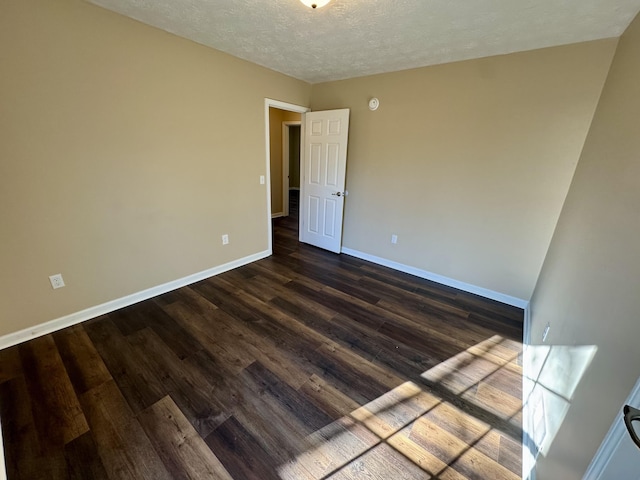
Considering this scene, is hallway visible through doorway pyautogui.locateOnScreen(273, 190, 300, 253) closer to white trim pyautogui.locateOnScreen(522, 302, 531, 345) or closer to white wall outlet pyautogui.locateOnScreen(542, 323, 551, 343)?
white trim pyautogui.locateOnScreen(522, 302, 531, 345)

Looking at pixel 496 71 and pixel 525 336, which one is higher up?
pixel 496 71

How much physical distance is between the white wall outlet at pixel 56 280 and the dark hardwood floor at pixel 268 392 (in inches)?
15.0

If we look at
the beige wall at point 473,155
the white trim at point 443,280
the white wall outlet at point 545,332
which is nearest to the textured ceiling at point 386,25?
the beige wall at point 473,155

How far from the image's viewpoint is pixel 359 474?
4.07ft

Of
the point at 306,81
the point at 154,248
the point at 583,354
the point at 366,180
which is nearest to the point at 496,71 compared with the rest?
the point at 366,180

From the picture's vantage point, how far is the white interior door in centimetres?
353

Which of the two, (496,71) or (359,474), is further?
(496,71)

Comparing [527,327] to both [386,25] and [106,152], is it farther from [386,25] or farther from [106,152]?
[106,152]

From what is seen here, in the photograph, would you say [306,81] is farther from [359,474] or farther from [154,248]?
[359,474]

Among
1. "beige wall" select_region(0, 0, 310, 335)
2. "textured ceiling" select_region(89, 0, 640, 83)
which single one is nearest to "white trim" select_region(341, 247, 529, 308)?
"beige wall" select_region(0, 0, 310, 335)

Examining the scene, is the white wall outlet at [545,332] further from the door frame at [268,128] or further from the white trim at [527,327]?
the door frame at [268,128]

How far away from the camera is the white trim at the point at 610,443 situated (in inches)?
26.3

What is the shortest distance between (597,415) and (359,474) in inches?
39.2

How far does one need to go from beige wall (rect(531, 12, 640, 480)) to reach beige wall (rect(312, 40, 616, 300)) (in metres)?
0.29
